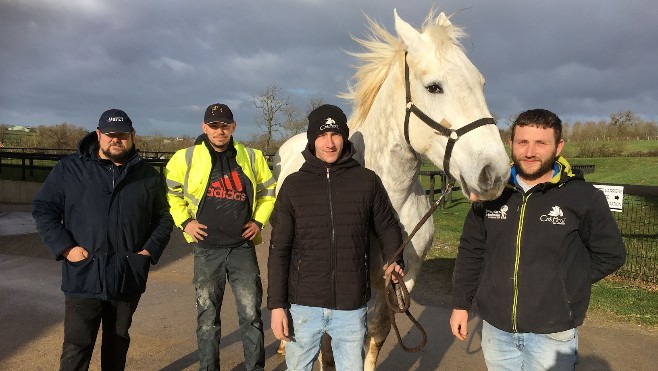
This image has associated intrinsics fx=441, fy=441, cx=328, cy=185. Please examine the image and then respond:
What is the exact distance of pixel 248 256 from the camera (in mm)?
3148

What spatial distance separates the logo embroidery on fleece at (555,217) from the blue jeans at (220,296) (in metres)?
1.97

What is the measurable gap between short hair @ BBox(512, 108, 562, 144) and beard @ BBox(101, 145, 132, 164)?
7.62ft

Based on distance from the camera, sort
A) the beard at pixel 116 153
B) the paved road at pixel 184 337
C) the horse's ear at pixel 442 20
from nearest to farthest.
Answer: the horse's ear at pixel 442 20, the beard at pixel 116 153, the paved road at pixel 184 337

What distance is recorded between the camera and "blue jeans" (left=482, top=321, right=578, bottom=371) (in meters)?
1.99

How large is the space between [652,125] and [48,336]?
180 feet

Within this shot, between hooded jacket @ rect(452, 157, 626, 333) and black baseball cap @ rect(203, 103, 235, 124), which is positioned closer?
hooded jacket @ rect(452, 157, 626, 333)

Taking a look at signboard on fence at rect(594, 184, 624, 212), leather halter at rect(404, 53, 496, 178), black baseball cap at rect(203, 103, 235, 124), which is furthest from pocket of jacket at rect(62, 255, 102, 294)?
signboard on fence at rect(594, 184, 624, 212)

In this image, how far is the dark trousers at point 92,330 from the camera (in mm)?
2680

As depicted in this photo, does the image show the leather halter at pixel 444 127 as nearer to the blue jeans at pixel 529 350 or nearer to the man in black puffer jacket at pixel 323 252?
the man in black puffer jacket at pixel 323 252

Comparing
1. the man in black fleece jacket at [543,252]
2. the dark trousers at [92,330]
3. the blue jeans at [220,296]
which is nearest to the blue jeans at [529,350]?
the man in black fleece jacket at [543,252]

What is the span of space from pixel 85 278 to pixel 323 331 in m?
1.50

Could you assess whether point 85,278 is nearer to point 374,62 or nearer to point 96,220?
point 96,220

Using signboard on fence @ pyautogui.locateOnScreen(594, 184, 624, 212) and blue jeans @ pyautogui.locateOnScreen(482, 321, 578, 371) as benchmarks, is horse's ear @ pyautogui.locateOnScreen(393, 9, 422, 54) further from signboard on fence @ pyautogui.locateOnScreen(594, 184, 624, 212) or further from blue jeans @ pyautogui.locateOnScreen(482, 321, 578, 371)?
signboard on fence @ pyautogui.locateOnScreen(594, 184, 624, 212)

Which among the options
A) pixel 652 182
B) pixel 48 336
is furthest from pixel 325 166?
Answer: pixel 652 182
